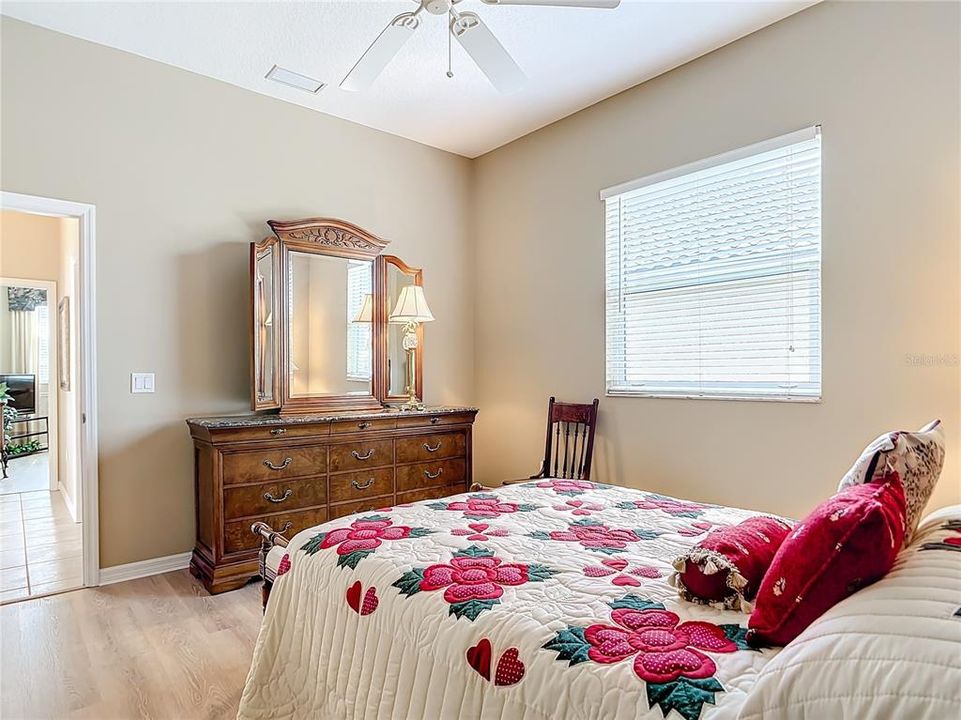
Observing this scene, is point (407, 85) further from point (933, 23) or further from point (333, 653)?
point (333, 653)

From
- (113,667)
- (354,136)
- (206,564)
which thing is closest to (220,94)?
(354,136)

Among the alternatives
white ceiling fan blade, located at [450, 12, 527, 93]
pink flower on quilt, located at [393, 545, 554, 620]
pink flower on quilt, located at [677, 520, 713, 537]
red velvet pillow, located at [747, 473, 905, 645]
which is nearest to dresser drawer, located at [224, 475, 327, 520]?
pink flower on quilt, located at [393, 545, 554, 620]

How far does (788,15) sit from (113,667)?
4.21m

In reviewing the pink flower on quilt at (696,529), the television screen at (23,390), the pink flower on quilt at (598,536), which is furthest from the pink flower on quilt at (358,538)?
the television screen at (23,390)

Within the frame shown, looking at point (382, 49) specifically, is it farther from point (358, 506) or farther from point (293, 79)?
point (358, 506)

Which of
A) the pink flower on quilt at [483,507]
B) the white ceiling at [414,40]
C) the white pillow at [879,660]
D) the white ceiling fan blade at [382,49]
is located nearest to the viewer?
the white pillow at [879,660]

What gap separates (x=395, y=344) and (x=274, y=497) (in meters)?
1.42

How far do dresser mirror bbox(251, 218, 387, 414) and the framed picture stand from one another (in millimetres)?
2638

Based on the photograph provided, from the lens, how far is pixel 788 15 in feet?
9.48

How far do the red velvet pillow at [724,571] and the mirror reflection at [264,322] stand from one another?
9.21ft

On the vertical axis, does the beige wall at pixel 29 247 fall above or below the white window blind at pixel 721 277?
above

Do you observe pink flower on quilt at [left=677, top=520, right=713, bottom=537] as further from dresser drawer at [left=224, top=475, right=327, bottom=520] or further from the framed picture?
the framed picture

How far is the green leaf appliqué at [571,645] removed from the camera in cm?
111

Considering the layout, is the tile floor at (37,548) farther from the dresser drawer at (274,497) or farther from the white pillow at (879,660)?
the white pillow at (879,660)
